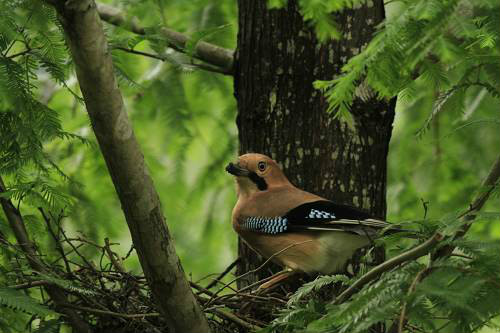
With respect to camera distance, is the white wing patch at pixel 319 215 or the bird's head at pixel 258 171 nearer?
the white wing patch at pixel 319 215

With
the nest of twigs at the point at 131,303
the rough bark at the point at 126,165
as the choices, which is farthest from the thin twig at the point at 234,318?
the rough bark at the point at 126,165

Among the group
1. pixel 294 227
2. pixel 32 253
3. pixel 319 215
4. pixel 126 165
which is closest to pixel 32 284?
pixel 32 253

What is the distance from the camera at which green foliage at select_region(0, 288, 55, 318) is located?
3.57 meters

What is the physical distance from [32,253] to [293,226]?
171 centimetres

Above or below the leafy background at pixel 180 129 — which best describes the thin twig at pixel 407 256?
below

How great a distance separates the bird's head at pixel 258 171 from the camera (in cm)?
506

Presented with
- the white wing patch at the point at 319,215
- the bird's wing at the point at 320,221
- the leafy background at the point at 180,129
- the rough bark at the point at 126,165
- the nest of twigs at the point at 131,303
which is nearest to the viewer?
the rough bark at the point at 126,165

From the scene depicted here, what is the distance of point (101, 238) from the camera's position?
21.9 feet

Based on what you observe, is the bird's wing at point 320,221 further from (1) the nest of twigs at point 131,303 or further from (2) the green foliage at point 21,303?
(2) the green foliage at point 21,303

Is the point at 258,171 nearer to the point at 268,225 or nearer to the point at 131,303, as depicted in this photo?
the point at 268,225

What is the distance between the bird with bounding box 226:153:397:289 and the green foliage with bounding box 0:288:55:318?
150 centimetres

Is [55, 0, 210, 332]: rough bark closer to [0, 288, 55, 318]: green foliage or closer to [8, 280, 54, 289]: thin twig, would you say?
[0, 288, 55, 318]: green foliage

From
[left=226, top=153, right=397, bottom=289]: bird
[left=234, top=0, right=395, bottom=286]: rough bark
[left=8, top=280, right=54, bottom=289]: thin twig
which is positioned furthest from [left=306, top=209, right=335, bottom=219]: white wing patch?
[left=8, top=280, right=54, bottom=289]: thin twig

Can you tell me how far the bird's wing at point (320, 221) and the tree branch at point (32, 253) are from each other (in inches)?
56.3
